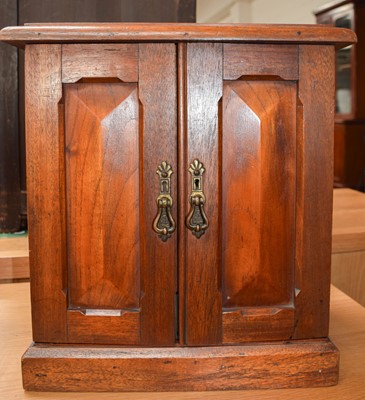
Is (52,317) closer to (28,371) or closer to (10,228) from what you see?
(28,371)

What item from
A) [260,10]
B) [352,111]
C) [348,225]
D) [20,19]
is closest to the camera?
[20,19]

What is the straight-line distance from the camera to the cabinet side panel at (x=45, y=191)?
0.94 m

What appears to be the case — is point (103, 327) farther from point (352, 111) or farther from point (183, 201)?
point (352, 111)

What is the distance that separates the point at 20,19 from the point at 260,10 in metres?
4.87

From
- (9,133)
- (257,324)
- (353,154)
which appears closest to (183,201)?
(257,324)

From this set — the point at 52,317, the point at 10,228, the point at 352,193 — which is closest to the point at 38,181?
the point at 52,317

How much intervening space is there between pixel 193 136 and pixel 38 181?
25 cm

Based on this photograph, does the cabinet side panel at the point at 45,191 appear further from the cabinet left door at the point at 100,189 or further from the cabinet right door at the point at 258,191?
the cabinet right door at the point at 258,191

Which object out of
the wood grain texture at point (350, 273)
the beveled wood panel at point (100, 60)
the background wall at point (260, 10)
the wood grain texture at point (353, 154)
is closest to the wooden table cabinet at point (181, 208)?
the beveled wood panel at point (100, 60)

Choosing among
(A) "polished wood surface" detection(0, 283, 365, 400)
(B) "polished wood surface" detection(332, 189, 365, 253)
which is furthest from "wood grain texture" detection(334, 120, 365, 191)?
(A) "polished wood surface" detection(0, 283, 365, 400)

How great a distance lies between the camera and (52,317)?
0.99 m

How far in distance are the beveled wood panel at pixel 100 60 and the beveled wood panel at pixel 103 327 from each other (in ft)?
1.24

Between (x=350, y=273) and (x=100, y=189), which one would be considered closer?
(x=100, y=189)

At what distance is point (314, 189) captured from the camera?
0.98m
